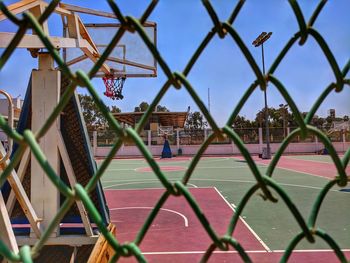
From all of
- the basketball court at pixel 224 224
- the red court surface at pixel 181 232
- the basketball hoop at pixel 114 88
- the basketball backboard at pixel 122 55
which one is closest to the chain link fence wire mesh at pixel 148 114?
the basketball court at pixel 224 224

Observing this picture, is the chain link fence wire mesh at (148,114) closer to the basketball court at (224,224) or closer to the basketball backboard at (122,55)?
the basketball court at (224,224)

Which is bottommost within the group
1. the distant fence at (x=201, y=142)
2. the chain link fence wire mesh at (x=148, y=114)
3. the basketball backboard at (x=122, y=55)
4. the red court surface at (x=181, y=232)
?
the red court surface at (x=181, y=232)

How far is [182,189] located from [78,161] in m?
2.85

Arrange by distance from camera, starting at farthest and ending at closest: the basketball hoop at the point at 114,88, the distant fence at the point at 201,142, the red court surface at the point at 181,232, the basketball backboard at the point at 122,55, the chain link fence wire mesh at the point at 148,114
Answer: the distant fence at the point at 201,142, the basketball hoop at the point at 114,88, the basketball backboard at the point at 122,55, the red court surface at the point at 181,232, the chain link fence wire mesh at the point at 148,114

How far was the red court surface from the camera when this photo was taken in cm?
383

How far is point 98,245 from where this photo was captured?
2494mm

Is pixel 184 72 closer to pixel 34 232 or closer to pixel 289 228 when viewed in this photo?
pixel 34 232

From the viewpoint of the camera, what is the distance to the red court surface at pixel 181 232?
3.83 meters

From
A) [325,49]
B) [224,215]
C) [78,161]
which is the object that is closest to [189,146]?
[224,215]

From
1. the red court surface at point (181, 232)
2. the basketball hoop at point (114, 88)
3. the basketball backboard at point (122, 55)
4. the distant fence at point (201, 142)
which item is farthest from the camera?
the distant fence at point (201, 142)

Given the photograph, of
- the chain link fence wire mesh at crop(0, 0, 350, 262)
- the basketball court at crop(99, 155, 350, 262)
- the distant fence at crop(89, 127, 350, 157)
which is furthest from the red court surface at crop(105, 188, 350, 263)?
the distant fence at crop(89, 127, 350, 157)

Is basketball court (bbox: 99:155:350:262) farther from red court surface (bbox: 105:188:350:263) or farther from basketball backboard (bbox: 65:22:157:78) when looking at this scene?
basketball backboard (bbox: 65:22:157:78)

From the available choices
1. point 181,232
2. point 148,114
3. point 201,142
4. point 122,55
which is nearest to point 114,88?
point 122,55

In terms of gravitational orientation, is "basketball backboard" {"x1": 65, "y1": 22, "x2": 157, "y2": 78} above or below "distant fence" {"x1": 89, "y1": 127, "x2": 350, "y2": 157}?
above
